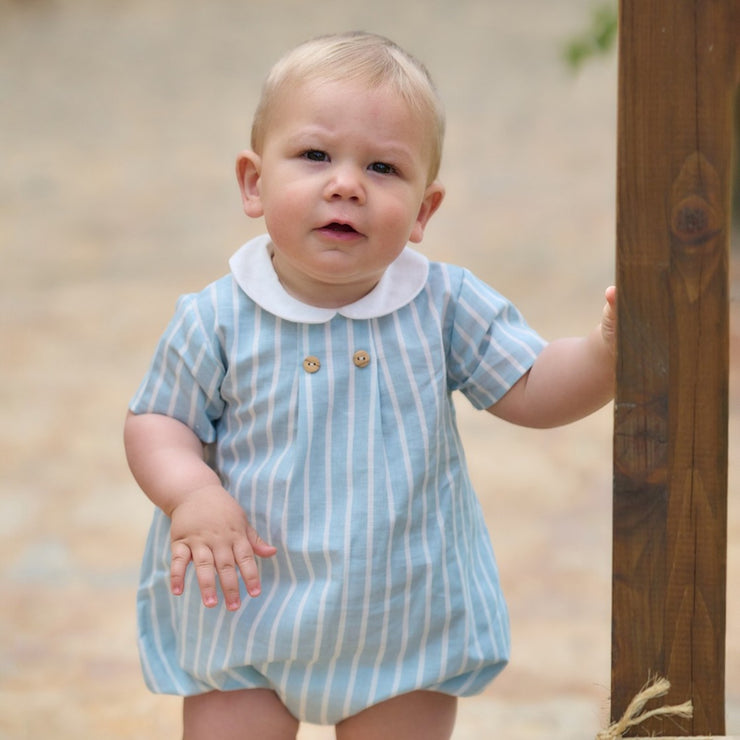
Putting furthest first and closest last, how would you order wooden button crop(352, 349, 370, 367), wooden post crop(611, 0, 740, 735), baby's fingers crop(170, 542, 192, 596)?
wooden button crop(352, 349, 370, 367) < baby's fingers crop(170, 542, 192, 596) < wooden post crop(611, 0, 740, 735)

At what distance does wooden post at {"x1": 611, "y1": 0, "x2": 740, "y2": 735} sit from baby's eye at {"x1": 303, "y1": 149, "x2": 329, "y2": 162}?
298mm

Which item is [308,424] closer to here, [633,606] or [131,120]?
[633,606]

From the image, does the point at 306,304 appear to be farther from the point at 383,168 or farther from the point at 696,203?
the point at 696,203

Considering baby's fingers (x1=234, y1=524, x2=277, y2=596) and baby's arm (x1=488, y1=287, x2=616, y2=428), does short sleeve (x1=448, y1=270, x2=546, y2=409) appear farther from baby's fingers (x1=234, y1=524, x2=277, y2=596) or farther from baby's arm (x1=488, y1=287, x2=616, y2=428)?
baby's fingers (x1=234, y1=524, x2=277, y2=596)

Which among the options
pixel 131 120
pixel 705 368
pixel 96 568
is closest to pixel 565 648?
pixel 96 568

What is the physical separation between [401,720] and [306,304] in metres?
0.43

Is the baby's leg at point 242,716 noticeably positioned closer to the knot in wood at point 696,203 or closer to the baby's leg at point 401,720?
the baby's leg at point 401,720

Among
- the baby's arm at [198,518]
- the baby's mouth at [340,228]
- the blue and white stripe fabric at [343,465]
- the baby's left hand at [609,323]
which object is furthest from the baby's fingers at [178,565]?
the baby's left hand at [609,323]

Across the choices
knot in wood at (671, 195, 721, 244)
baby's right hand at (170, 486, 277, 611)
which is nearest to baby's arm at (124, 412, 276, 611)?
baby's right hand at (170, 486, 277, 611)

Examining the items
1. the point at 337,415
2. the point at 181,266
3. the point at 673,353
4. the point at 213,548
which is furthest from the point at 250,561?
the point at 181,266

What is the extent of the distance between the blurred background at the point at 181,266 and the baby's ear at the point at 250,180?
47cm

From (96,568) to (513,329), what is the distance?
59.3 inches

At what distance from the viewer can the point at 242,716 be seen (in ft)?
4.31

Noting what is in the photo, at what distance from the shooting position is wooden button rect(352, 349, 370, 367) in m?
1.25
